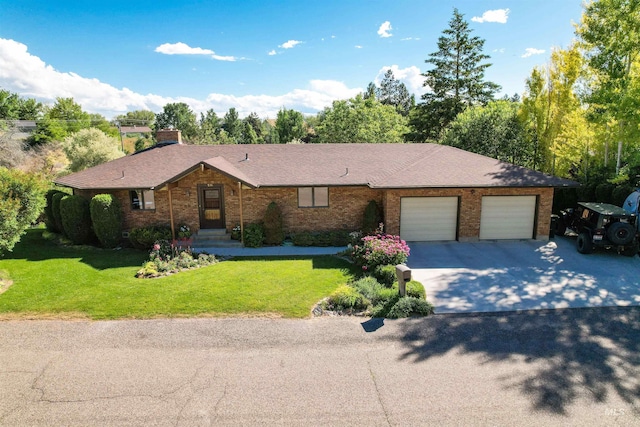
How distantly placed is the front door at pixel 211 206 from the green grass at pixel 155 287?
9.42 ft

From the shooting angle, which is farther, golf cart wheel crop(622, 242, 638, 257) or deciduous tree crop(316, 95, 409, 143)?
deciduous tree crop(316, 95, 409, 143)

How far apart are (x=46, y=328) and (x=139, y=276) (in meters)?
3.37

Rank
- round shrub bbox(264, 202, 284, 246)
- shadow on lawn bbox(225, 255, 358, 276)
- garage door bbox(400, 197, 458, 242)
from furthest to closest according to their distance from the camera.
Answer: round shrub bbox(264, 202, 284, 246)
garage door bbox(400, 197, 458, 242)
shadow on lawn bbox(225, 255, 358, 276)

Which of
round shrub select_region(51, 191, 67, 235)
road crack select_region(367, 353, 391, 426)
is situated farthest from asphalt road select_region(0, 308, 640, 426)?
round shrub select_region(51, 191, 67, 235)

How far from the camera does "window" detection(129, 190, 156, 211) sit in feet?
51.3

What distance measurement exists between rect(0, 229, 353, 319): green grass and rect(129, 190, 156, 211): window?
7.85ft

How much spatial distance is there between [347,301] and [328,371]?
271cm

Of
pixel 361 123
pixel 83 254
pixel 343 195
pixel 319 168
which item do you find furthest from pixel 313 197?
pixel 361 123

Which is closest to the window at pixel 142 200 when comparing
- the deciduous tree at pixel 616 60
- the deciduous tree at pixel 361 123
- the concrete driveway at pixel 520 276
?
the concrete driveway at pixel 520 276

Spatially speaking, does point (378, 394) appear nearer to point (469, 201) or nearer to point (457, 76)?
point (469, 201)

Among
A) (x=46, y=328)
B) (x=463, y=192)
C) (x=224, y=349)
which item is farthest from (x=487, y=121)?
(x=46, y=328)

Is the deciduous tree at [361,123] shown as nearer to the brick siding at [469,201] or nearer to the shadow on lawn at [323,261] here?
the brick siding at [469,201]

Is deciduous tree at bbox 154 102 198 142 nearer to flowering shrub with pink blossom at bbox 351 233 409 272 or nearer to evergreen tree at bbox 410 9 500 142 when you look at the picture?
evergreen tree at bbox 410 9 500 142

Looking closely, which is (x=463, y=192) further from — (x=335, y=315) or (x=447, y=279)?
(x=335, y=315)
